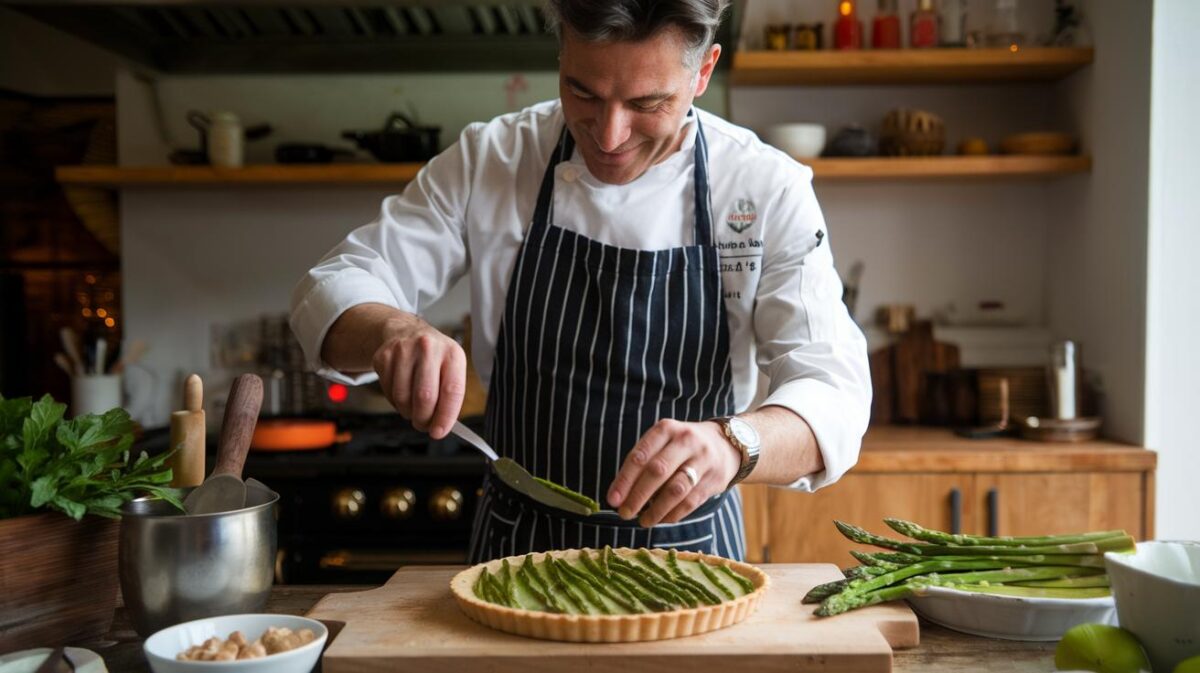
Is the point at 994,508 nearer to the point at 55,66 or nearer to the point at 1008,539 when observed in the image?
the point at 1008,539

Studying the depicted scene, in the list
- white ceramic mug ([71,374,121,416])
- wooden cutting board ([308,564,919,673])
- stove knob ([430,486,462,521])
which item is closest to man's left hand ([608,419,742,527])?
wooden cutting board ([308,564,919,673])

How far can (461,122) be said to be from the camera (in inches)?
145

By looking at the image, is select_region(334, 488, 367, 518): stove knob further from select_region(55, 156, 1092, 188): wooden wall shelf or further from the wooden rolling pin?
the wooden rolling pin

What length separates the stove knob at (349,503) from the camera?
2.90 meters

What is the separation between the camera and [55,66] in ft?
13.7

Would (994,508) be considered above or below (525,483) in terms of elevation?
below

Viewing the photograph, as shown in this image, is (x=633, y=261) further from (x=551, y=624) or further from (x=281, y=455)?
(x=281, y=455)

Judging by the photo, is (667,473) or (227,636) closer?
(227,636)

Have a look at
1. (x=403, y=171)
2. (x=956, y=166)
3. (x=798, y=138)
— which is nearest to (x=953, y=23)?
(x=956, y=166)

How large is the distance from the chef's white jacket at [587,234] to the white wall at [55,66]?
279cm

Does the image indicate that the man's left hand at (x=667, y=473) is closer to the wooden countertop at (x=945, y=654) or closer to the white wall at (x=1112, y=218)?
the wooden countertop at (x=945, y=654)

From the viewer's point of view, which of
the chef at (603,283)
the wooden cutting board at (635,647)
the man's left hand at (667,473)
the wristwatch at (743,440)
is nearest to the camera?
the wooden cutting board at (635,647)

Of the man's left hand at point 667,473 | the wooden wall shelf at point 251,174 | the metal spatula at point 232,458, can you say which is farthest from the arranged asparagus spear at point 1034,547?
the wooden wall shelf at point 251,174

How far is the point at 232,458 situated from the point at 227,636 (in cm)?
27
